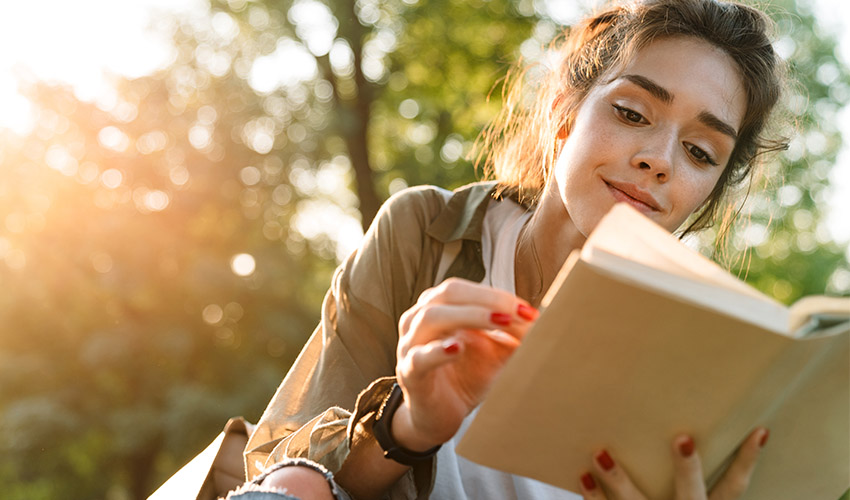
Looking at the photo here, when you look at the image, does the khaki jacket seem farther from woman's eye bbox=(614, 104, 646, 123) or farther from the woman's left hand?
the woman's left hand

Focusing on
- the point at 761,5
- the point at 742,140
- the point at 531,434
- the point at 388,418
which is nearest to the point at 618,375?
the point at 531,434

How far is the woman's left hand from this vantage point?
1.04 metres

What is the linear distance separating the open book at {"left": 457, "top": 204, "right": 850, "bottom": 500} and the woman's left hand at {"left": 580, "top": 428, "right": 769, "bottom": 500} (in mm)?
14

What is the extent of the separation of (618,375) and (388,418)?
0.45 meters

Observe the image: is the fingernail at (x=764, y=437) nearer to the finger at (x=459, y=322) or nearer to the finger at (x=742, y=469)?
the finger at (x=742, y=469)

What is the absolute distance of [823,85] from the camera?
37.0 feet

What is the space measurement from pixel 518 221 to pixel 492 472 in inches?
23.6

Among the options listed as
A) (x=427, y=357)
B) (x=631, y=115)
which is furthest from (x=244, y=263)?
(x=427, y=357)

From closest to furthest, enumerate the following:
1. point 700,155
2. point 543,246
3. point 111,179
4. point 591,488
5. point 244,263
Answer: point 591,488, point 700,155, point 543,246, point 111,179, point 244,263

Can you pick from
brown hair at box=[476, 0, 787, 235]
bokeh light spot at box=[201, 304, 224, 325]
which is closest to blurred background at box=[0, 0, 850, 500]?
bokeh light spot at box=[201, 304, 224, 325]

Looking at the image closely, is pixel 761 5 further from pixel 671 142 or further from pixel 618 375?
pixel 618 375

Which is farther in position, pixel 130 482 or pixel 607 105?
pixel 130 482

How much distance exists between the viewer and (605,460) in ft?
3.55

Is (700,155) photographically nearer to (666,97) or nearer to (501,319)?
(666,97)
